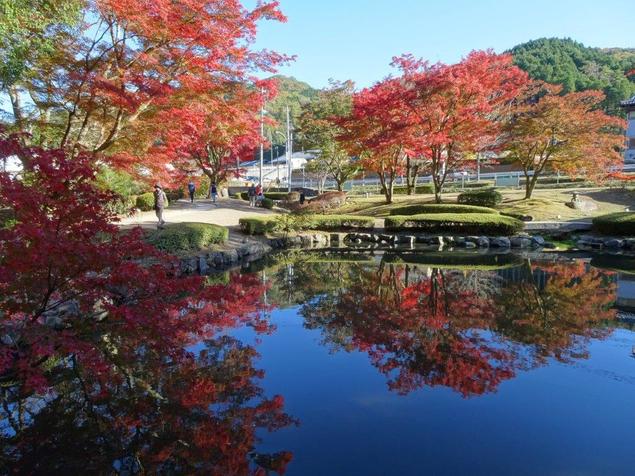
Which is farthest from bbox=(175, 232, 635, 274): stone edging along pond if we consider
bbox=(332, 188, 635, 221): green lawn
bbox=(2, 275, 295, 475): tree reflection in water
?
bbox=(2, 275, 295, 475): tree reflection in water

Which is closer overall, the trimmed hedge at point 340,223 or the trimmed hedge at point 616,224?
the trimmed hedge at point 616,224

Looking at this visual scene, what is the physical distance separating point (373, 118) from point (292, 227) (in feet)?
20.5

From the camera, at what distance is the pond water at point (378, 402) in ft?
11.1

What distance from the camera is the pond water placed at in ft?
11.1

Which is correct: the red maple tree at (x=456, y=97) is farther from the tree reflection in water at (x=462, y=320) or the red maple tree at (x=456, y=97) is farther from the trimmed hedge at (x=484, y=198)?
the tree reflection in water at (x=462, y=320)

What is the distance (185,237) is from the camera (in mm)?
11344

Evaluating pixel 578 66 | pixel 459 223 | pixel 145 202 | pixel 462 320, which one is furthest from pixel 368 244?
pixel 578 66

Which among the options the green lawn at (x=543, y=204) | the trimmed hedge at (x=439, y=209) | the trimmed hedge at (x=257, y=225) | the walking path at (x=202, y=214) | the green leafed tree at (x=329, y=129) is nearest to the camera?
the trimmed hedge at (x=257, y=225)

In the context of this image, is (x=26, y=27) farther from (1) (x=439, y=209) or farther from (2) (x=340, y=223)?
(1) (x=439, y=209)

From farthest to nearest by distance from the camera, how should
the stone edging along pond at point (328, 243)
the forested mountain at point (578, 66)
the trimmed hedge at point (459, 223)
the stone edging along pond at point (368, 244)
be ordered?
the forested mountain at point (578, 66) < the trimmed hedge at point (459, 223) < the stone edging along pond at point (368, 244) < the stone edging along pond at point (328, 243)

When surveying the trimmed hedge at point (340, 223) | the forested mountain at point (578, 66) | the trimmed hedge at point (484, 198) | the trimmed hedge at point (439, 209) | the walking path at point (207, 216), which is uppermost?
the forested mountain at point (578, 66)

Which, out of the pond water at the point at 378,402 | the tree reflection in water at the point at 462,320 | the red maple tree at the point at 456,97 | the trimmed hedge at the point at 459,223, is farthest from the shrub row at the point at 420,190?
the pond water at the point at 378,402

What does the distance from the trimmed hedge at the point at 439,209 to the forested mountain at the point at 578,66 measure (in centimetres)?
3648

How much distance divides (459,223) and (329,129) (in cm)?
1344
